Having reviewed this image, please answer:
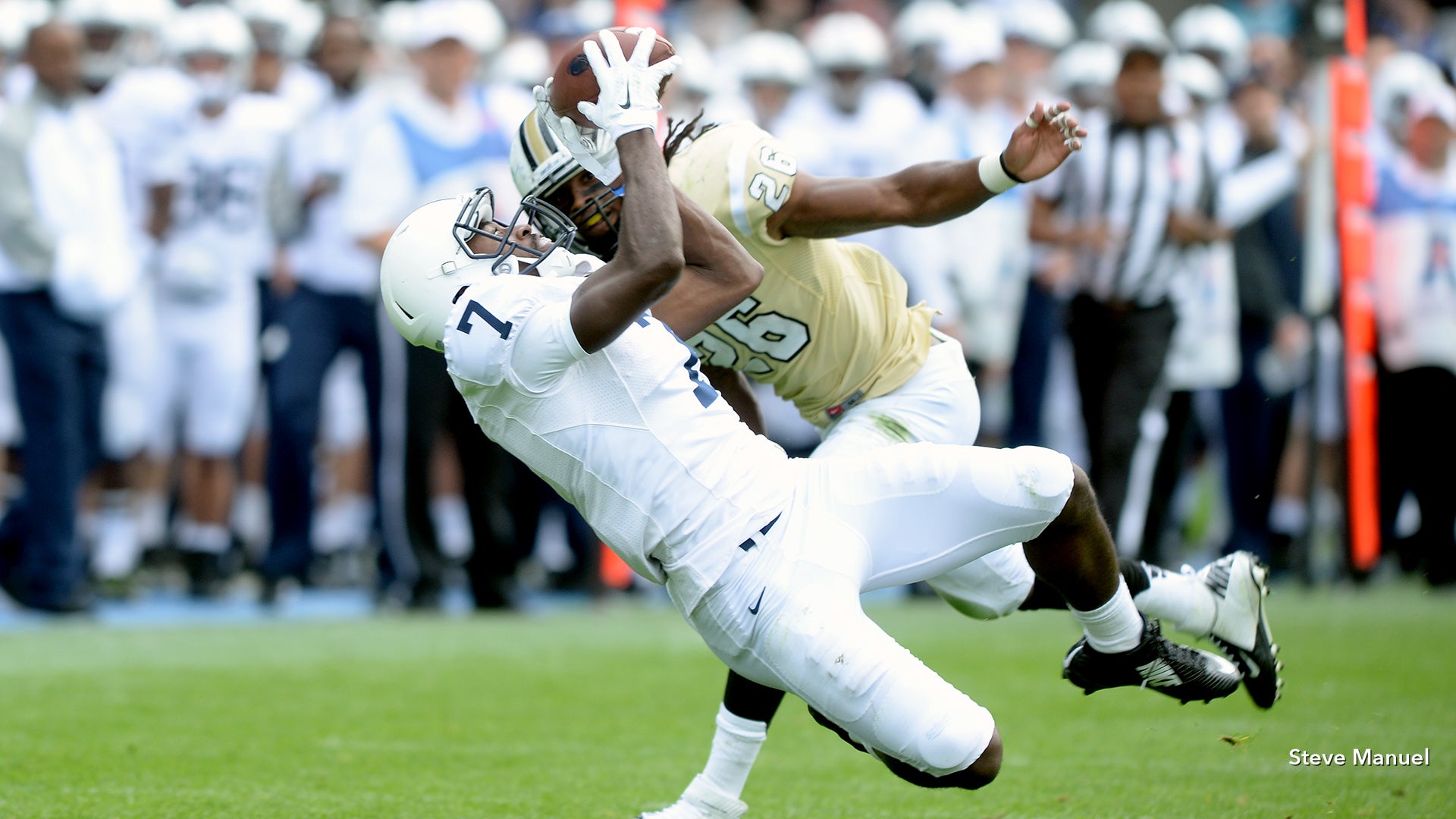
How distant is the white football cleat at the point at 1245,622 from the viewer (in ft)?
14.4

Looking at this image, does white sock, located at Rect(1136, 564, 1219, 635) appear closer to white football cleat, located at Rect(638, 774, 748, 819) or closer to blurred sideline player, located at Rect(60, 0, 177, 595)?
white football cleat, located at Rect(638, 774, 748, 819)

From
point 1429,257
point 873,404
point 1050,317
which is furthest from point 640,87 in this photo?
point 1429,257

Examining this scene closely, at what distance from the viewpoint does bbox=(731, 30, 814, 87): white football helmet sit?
9.93 meters

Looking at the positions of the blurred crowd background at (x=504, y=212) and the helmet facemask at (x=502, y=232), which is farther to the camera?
the blurred crowd background at (x=504, y=212)

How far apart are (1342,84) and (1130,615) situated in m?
5.65

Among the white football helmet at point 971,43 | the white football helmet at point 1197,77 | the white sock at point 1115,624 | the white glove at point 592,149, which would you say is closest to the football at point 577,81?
the white glove at point 592,149

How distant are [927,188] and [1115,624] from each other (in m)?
1.15

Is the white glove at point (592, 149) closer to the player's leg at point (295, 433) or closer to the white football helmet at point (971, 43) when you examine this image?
the player's leg at point (295, 433)

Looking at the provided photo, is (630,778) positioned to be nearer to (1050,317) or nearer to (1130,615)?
(1130,615)

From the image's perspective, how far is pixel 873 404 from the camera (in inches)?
179

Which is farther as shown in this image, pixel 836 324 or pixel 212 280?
pixel 212 280

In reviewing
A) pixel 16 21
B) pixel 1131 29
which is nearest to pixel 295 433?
pixel 16 21

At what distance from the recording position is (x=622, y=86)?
3.50m

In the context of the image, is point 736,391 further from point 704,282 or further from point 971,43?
point 971,43
